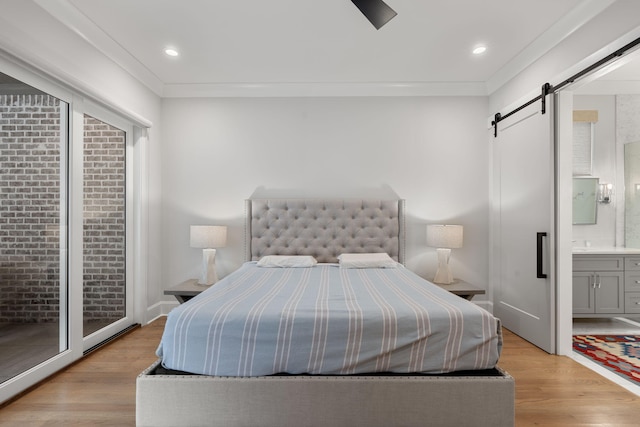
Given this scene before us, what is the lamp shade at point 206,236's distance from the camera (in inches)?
147

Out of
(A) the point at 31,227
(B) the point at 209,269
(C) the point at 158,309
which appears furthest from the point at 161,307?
(A) the point at 31,227

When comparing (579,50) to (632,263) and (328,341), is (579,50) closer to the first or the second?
(632,263)

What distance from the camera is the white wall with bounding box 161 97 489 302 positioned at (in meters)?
4.10

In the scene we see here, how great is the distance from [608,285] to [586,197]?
3.66 feet

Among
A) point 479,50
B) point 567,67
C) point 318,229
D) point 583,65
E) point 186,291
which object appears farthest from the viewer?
point 318,229

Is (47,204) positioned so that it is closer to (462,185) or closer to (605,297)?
(462,185)

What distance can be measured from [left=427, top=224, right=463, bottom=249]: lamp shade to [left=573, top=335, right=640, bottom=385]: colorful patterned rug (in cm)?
136

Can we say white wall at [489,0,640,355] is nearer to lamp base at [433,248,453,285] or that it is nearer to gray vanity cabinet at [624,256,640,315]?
lamp base at [433,248,453,285]

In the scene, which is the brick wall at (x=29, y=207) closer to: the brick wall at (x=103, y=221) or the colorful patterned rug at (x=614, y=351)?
the brick wall at (x=103, y=221)

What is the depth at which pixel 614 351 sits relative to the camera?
2992 millimetres

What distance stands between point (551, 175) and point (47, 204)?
403 cm

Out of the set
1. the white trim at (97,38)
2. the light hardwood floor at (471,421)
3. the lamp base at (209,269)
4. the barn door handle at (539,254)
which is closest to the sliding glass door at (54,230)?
the light hardwood floor at (471,421)

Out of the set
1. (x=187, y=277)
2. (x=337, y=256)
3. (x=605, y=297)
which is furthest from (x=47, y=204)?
(x=605, y=297)

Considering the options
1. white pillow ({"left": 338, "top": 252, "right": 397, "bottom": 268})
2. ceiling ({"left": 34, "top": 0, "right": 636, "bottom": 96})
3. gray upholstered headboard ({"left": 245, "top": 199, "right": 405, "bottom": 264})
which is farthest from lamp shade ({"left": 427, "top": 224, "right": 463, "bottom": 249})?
ceiling ({"left": 34, "top": 0, "right": 636, "bottom": 96})
